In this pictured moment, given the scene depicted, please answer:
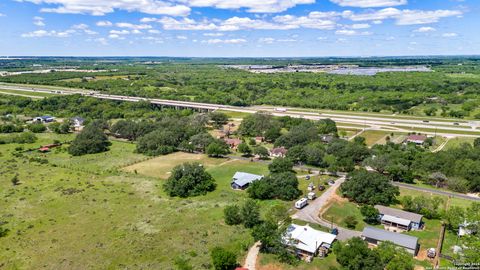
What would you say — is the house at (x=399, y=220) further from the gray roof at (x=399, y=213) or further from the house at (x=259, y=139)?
the house at (x=259, y=139)

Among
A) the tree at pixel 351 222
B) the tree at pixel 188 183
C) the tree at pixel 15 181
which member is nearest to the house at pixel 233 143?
the tree at pixel 188 183

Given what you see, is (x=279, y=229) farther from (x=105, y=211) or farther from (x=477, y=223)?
(x=105, y=211)

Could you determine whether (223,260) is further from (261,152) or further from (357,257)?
(261,152)

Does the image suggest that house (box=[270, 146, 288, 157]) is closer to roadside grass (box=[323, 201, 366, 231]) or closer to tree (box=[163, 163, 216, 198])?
tree (box=[163, 163, 216, 198])

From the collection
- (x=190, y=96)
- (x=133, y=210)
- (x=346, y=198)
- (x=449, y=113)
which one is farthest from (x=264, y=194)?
(x=190, y=96)

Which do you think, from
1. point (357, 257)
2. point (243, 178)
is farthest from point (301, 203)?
Answer: point (357, 257)

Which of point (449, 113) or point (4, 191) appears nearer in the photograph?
point (4, 191)
